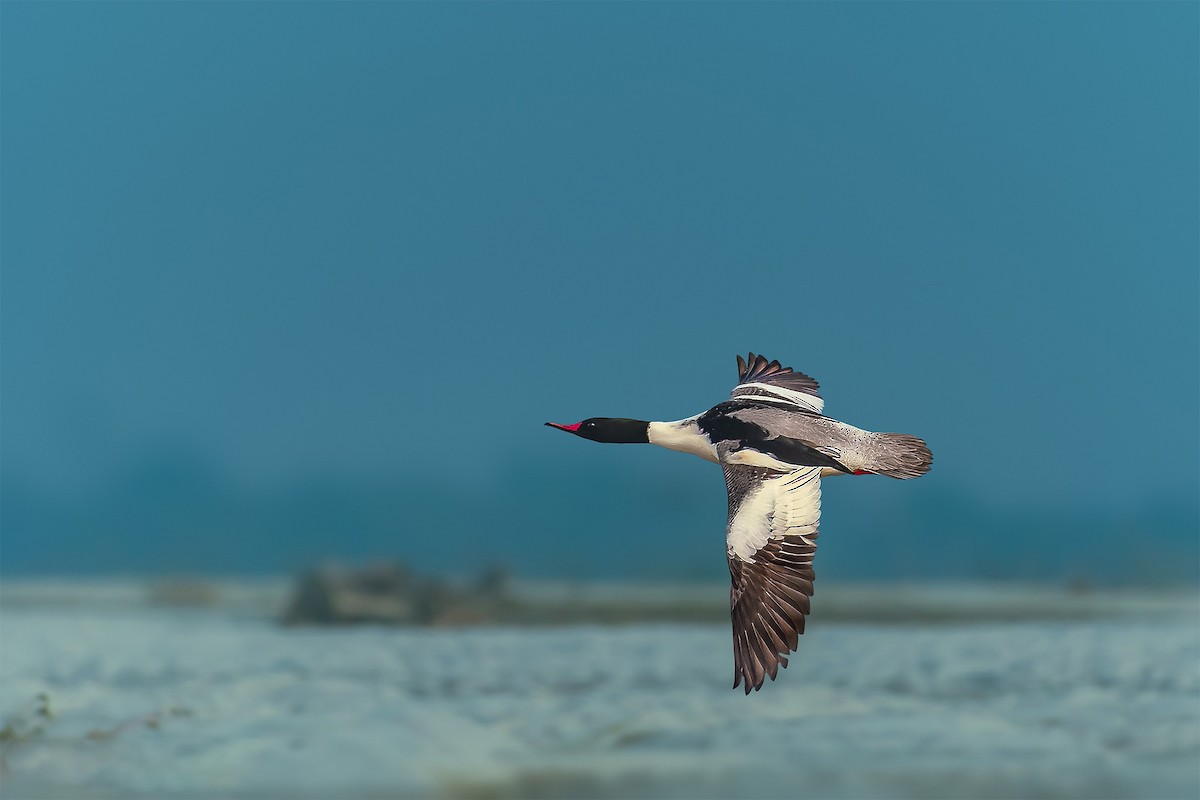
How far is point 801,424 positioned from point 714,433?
0.57m

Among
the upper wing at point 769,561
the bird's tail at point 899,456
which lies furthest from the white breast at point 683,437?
the bird's tail at point 899,456

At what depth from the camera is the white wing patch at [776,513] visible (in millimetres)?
5988

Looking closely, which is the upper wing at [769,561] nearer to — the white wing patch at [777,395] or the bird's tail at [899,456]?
the bird's tail at [899,456]

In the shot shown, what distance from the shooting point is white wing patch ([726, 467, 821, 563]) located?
599 cm

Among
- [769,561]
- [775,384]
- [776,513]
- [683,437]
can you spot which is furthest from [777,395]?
[769,561]

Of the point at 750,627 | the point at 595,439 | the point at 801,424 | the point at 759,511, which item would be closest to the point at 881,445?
the point at 801,424

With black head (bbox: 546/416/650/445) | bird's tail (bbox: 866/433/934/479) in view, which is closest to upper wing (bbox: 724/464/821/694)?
bird's tail (bbox: 866/433/934/479)

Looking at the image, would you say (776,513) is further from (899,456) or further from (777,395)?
(777,395)

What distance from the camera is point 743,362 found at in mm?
8203

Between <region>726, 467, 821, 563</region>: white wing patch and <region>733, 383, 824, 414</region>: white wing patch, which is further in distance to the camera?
<region>733, 383, 824, 414</region>: white wing patch

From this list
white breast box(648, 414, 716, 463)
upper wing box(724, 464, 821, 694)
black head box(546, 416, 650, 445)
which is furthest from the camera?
black head box(546, 416, 650, 445)

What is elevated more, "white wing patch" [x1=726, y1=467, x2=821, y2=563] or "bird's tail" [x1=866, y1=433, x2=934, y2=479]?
"bird's tail" [x1=866, y1=433, x2=934, y2=479]

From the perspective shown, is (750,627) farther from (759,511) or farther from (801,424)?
(801,424)

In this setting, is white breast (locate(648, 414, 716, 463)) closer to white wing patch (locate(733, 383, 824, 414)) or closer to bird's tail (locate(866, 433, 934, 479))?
white wing patch (locate(733, 383, 824, 414))
